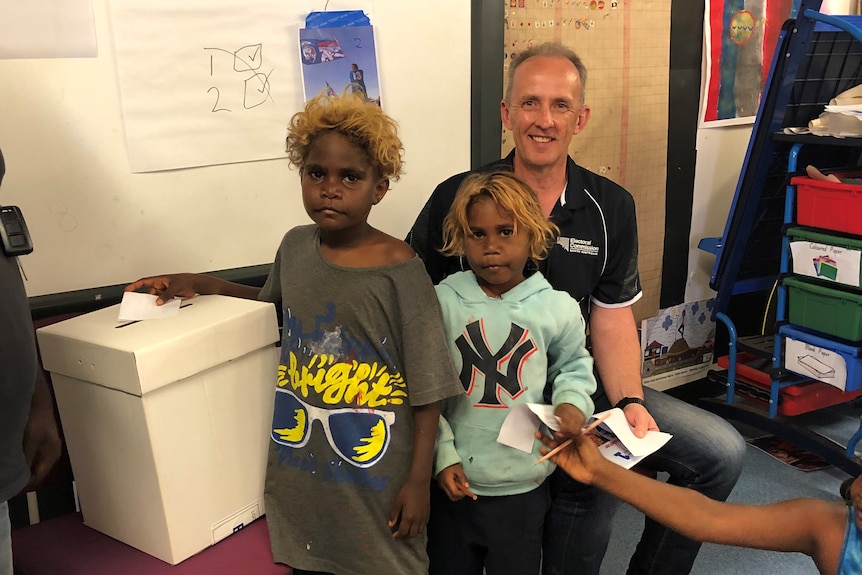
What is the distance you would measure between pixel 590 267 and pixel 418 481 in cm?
67

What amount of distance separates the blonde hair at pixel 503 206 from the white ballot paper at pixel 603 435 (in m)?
0.30

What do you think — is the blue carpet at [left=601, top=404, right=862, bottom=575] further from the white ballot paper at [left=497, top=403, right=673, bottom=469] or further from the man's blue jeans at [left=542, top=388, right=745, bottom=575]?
the white ballot paper at [left=497, top=403, right=673, bottom=469]

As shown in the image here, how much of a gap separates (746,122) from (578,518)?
6.17 ft

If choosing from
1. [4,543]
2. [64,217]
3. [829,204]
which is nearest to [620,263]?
[829,204]

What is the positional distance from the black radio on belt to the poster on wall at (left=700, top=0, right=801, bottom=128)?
227 centimetres

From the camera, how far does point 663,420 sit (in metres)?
1.73

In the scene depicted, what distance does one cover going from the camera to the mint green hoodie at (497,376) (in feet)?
4.38

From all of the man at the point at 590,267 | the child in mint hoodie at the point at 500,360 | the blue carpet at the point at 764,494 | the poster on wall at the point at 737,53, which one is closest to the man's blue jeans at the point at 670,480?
the man at the point at 590,267

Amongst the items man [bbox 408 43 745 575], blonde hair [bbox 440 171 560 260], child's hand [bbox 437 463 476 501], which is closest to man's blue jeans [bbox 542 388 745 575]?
man [bbox 408 43 745 575]

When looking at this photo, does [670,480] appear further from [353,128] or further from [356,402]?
[353,128]

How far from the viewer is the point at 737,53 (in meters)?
2.63

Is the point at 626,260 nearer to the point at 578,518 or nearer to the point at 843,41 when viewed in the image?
the point at 578,518

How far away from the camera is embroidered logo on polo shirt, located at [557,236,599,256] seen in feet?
5.36

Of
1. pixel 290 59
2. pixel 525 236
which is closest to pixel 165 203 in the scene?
pixel 290 59
